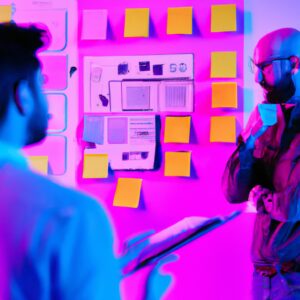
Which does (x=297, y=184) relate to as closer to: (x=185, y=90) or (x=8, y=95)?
(x=185, y=90)

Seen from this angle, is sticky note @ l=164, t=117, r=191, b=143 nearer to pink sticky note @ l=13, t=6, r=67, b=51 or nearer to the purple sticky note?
the purple sticky note

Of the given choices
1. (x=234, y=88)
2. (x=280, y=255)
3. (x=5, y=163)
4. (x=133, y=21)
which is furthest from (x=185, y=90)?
(x=5, y=163)

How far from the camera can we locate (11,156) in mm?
868

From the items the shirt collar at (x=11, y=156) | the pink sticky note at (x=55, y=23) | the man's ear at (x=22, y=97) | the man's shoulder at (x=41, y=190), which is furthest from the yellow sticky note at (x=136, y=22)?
the man's shoulder at (x=41, y=190)

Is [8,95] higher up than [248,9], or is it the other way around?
[248,9]

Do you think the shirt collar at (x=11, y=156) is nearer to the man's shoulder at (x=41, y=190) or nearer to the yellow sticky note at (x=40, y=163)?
the man's shoulder at (x=41, y=190)

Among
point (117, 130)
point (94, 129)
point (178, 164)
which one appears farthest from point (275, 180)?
point (94, 129)

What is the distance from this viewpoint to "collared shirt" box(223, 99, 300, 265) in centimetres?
188

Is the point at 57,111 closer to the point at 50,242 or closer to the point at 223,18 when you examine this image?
the point at 223,18

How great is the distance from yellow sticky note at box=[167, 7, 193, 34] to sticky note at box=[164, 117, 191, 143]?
0.40m

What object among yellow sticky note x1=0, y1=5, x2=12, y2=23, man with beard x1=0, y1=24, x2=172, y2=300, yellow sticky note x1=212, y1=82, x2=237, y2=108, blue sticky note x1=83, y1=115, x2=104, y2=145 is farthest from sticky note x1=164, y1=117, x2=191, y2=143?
man with beard x1=0, y1=24, x2=172, y2=300

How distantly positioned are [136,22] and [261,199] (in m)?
0.99

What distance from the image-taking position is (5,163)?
33.1 inches

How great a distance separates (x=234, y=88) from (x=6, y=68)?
123 cm
